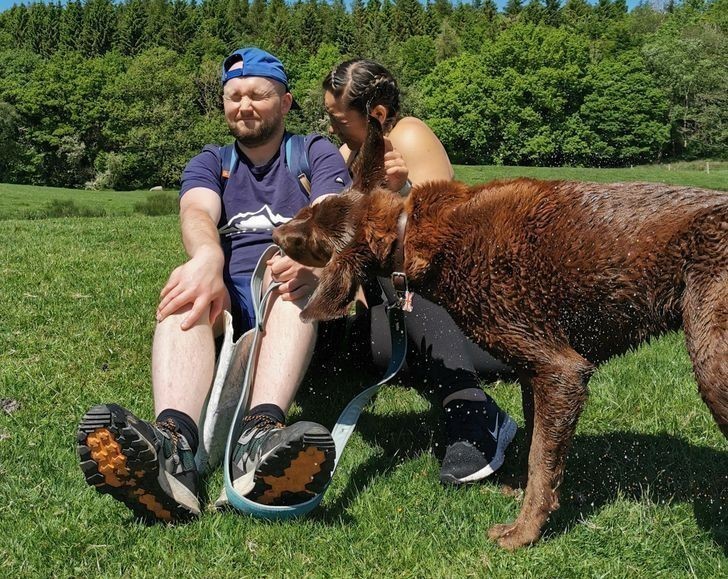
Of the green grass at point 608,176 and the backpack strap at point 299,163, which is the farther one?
the green grass at point 608,176

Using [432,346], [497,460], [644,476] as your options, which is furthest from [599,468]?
[432,346]

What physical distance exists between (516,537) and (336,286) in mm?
1462

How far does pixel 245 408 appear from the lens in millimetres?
3824

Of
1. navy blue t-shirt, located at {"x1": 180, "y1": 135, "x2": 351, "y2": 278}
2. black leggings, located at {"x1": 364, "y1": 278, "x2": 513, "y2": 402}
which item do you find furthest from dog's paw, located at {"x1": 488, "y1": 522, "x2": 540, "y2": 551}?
navy blue t-shirt, located at {"x1": 180, "y1": 135, "x2": 351, "y2": 278}

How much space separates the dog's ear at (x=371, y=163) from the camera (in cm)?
351

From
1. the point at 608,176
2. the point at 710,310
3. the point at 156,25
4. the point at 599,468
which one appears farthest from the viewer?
the point at 156,25

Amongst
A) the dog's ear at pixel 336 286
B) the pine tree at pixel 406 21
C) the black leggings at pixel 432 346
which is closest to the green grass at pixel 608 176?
the black leggings at pixel 432 346

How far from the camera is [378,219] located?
10.8ft

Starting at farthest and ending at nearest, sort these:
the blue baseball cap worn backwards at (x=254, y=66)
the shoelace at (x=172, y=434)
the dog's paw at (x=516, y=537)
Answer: the blue baseball cap worn backwards at (x=254, y=66) < the shoelace at (x=172, y=434) < the dog's paw at (x=516, y=537)

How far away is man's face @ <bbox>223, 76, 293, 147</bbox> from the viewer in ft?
15.6

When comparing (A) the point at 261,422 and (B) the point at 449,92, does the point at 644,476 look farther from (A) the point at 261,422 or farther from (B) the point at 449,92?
(B) the point at 449,92

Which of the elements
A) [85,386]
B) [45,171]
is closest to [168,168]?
[45,171]

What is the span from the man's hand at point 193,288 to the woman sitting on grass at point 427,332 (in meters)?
1.03

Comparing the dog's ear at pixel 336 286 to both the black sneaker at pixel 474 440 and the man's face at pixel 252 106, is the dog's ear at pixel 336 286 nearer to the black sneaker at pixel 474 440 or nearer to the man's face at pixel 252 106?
the black sneaker at pixel 474 440
